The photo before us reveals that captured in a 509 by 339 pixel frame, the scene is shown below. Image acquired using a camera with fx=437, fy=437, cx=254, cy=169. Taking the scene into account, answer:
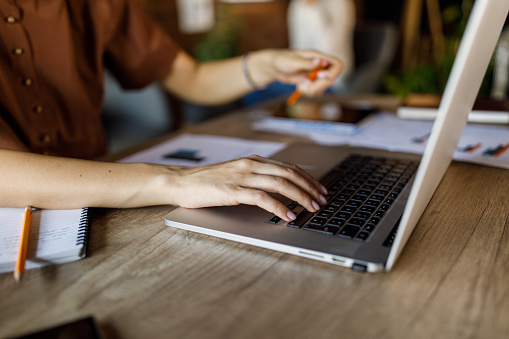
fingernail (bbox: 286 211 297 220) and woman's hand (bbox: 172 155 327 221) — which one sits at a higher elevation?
woman's hand (bbox: 172 155 327 221)

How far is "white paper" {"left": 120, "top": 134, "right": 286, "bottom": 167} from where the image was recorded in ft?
3.01

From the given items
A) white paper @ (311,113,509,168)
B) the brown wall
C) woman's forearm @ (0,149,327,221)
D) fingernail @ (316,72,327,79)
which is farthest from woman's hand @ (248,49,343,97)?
the brown wall

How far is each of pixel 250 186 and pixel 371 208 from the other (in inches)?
6.8

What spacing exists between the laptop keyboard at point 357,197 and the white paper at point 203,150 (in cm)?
22

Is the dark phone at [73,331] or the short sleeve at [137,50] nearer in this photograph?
the dark phone at [73,331]

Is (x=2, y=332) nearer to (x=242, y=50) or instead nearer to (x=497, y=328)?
(x=497, y=328)

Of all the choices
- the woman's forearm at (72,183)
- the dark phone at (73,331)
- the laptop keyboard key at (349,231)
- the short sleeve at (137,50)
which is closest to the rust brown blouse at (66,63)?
the short sleeve at (137,50)

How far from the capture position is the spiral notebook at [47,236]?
538 mm

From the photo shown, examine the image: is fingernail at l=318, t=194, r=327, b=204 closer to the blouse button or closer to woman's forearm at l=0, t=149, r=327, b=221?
woman's forearm at l=0, t=149, r=327, b=221

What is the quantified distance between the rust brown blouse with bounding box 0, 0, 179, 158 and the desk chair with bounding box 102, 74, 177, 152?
104cm

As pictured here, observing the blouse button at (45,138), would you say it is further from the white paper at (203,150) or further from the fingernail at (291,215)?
the fingernail at (291,215)

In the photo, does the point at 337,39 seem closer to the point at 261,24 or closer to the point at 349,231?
the point at 261,24

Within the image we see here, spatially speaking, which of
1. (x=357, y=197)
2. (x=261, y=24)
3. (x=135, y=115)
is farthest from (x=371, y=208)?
(x=261, y=24)

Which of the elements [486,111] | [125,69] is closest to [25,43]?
[125,69]
